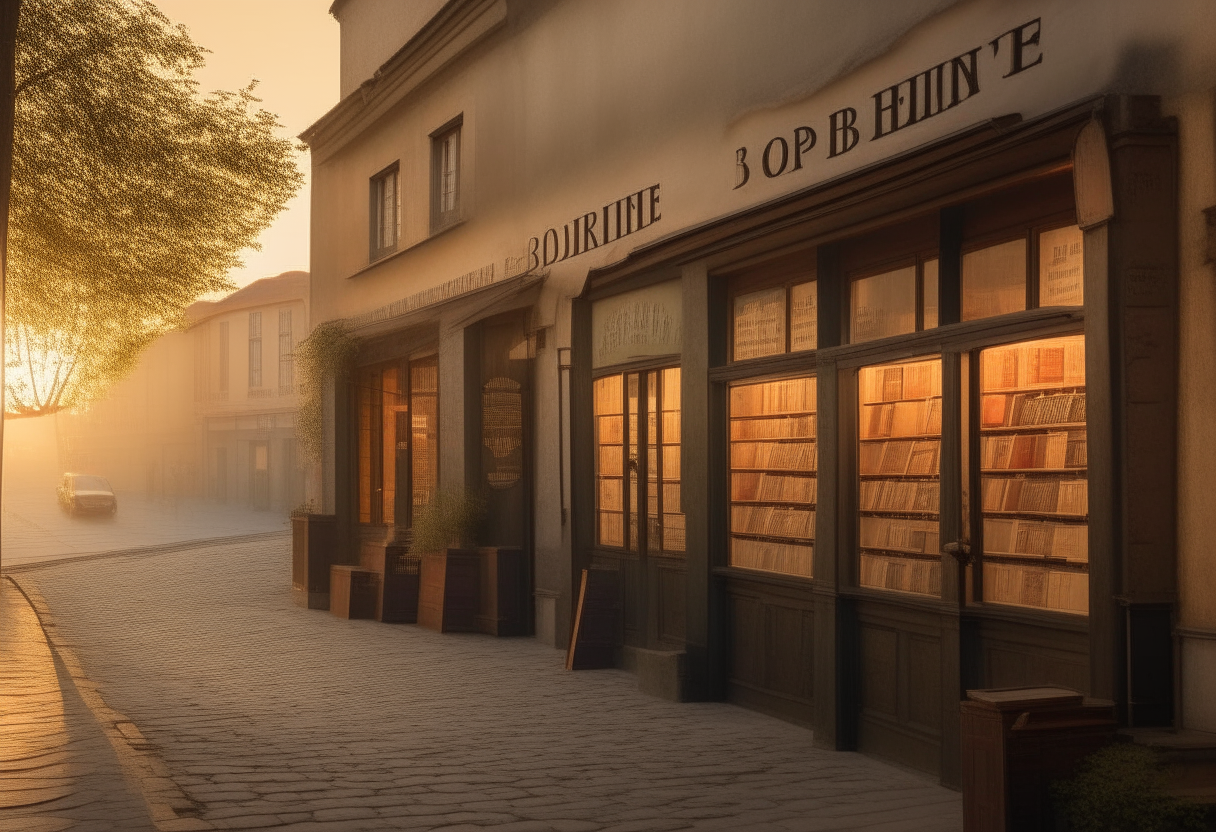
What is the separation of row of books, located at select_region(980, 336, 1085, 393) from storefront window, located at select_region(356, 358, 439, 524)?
1027 centimetres

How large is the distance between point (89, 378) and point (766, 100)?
18613 millimetres

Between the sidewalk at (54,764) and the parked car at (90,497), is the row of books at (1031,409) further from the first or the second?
the parked car at (90,497)

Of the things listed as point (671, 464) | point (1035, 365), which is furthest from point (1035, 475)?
point (671, 464)

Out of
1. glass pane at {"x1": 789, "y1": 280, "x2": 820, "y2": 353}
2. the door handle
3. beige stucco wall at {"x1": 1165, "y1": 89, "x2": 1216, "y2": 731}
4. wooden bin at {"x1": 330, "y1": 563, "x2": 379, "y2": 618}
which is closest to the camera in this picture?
beige stucco wall at {"x1": 1165, "y1": 89, "x2": 1216, "y2": 731}

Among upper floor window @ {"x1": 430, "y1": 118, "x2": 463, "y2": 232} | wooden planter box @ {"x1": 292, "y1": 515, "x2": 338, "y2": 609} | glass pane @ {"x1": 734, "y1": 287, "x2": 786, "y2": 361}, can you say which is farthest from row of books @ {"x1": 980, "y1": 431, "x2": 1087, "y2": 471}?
wooden planter box @ {"x1": 292, "y1": 515, "x2": 338, "y2": 609}

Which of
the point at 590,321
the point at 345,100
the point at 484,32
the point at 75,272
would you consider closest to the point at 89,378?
the point at 75,272

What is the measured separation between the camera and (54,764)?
7.94 m

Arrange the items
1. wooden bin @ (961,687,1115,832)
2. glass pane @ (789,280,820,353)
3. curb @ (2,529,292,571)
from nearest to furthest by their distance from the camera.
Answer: wooden bin @ (961,687,1115,832)
glass pane @ (789,280,820,353)
curb @ (2,529,292,571)

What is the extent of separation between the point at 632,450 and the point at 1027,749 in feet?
21.5

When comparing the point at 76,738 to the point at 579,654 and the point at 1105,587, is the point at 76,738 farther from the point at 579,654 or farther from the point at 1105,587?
the point at 1105,587

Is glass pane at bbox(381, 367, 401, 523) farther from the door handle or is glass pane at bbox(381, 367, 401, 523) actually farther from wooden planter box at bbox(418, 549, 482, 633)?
the door handle

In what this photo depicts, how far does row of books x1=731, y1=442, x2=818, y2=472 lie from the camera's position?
9.84m

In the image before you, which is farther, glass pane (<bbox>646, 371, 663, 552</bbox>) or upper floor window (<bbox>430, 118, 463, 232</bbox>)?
upper floor window (<bbox>430, 118, 463, 232</bbox>)

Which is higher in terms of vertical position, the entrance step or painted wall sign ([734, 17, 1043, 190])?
painted wall sign ([734, 17, 1043, 190])
